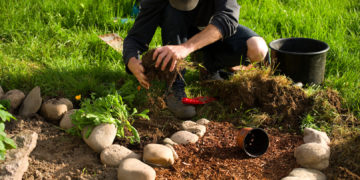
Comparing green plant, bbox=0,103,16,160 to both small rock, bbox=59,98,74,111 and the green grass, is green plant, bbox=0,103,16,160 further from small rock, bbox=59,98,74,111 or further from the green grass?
the green grass

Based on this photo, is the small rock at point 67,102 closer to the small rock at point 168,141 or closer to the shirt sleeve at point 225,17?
the small rock at point 168,141

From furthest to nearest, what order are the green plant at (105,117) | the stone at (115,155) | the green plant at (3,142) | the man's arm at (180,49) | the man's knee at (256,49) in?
the man's knee at (256,49)
the man's arm at (180,49)
the green plant at (105,117)
the stone at (115,155)
the green plant at (3,142)

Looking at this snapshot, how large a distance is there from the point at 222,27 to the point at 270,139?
3.16 feet

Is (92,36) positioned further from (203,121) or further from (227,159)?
(227,159)

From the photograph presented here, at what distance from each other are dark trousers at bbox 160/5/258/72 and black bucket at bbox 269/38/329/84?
0.30 metres

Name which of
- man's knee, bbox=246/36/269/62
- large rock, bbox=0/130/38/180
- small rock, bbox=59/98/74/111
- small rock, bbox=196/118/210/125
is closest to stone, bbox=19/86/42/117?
small rock, bbox=59/98/74/111

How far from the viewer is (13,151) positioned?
2537mm

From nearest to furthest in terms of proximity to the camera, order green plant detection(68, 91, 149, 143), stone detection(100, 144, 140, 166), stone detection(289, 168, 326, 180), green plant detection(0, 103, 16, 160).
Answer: green plant detection(0, 103, 16, 160), stone detection(289, 168, 326, 180), stone detection(100, 144, 140, 166), green plant detection(68, 91, 149, 143)

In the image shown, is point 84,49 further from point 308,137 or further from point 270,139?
point 308,137

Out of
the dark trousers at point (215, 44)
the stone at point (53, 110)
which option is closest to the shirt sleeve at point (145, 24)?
the dark trousers at point (215, 44)

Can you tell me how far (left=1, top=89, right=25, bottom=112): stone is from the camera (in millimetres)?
3157

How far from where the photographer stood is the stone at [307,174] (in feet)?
8.34

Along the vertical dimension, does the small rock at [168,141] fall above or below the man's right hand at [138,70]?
below

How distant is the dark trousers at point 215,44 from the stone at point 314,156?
1.14 metres
